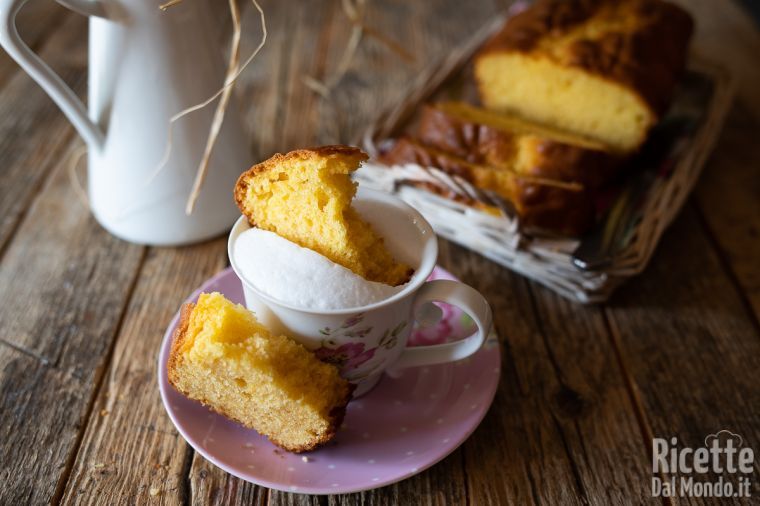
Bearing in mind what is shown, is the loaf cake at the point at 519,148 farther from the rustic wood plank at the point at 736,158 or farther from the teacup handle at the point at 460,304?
the teacup handle at the point at 460,304

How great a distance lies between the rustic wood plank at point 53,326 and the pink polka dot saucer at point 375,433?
0.60ft

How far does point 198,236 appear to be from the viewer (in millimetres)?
1202

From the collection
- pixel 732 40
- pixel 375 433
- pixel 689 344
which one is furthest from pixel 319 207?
pixel 732 40

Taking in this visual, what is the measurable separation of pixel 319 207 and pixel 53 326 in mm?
575

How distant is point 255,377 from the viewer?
0.75 meters

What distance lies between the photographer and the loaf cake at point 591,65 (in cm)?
131

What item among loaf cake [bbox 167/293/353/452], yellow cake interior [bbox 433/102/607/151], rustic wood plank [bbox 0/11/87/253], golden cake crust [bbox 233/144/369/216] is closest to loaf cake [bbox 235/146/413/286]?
golden cake crust [bbox 233/144/369/216]

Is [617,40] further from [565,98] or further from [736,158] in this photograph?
[736,158]

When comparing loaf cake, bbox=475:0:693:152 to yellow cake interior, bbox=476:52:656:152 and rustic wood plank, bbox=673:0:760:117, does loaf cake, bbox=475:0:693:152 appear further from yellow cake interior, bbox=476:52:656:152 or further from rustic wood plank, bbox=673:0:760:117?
rustic wood plank, bbox=673:0:760:117

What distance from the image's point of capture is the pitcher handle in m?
0.91

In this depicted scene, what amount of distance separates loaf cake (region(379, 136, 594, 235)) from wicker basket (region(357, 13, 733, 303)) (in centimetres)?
3

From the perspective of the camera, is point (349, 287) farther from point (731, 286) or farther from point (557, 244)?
point (731, 286)

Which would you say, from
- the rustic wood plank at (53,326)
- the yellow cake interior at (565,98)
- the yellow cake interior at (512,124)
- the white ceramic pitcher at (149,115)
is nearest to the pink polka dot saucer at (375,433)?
the rustic wood plank at (53,326)

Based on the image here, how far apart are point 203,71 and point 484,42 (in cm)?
79
